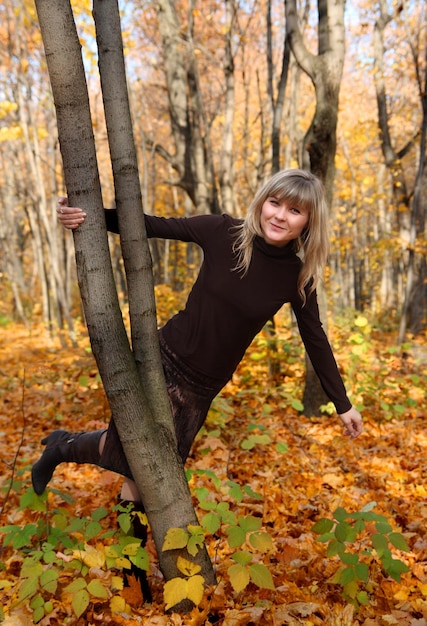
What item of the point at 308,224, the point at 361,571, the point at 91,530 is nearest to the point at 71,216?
the point at 308,224

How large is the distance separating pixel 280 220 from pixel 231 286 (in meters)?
0.35

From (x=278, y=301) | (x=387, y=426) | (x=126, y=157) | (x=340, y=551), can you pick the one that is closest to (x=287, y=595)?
(x=340, y=551)

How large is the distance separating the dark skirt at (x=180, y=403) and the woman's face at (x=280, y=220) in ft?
2.18

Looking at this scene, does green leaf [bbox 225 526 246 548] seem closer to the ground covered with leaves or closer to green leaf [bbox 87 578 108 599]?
the ground covered with leaves

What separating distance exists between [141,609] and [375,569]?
1.15m

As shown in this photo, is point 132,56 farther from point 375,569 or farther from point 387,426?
point 375,569

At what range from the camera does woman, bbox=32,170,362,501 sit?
1896mm

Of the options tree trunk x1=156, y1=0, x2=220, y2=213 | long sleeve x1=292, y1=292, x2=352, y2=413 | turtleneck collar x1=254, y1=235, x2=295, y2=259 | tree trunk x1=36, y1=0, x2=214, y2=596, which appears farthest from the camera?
tree trunk x1=156, y1=0, x2=220, y2=213

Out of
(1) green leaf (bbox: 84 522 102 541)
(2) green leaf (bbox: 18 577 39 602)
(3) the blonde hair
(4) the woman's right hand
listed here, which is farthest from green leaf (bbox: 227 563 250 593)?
(4) the woman's right hand

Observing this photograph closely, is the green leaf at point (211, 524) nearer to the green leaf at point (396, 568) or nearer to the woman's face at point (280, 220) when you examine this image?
the green leaf at point (396, 568)

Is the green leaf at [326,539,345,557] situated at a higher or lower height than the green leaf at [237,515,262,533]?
lower

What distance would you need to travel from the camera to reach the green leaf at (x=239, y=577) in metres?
1.56

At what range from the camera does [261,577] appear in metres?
1.62

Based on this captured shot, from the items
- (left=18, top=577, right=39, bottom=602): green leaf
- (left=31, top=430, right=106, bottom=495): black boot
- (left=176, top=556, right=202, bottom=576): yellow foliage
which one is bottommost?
(left=176, top=556, right=202, bottom=576): yellow foliage
